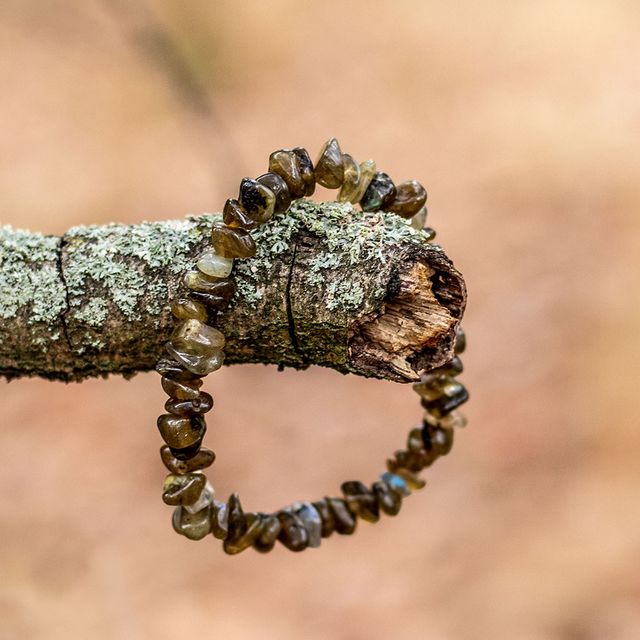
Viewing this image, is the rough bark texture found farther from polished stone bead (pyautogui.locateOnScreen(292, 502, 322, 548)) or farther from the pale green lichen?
polished stone bead (pyautogui.locateOnScreen(292, 502, 322, 548))

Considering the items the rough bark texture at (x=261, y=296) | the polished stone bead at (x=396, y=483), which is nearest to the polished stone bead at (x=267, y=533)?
the polished stone bead at (x=396, y=483)

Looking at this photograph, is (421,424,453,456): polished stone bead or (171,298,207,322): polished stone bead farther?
(421,424,453,456): polished stone bead

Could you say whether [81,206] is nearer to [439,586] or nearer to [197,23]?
[197,23]

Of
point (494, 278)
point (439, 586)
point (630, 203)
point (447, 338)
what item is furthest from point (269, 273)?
point (630, 203)

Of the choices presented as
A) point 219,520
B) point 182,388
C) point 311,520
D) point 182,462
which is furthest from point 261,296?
point 311,520

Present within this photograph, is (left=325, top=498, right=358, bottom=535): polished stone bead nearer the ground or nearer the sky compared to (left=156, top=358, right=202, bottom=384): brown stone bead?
nearer the ground

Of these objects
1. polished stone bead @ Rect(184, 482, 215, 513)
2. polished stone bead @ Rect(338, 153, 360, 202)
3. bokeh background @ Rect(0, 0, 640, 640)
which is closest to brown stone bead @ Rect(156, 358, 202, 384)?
polished stone bead @ Rect(184, 482, 215, 513)

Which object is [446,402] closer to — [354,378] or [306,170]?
[306,170]
